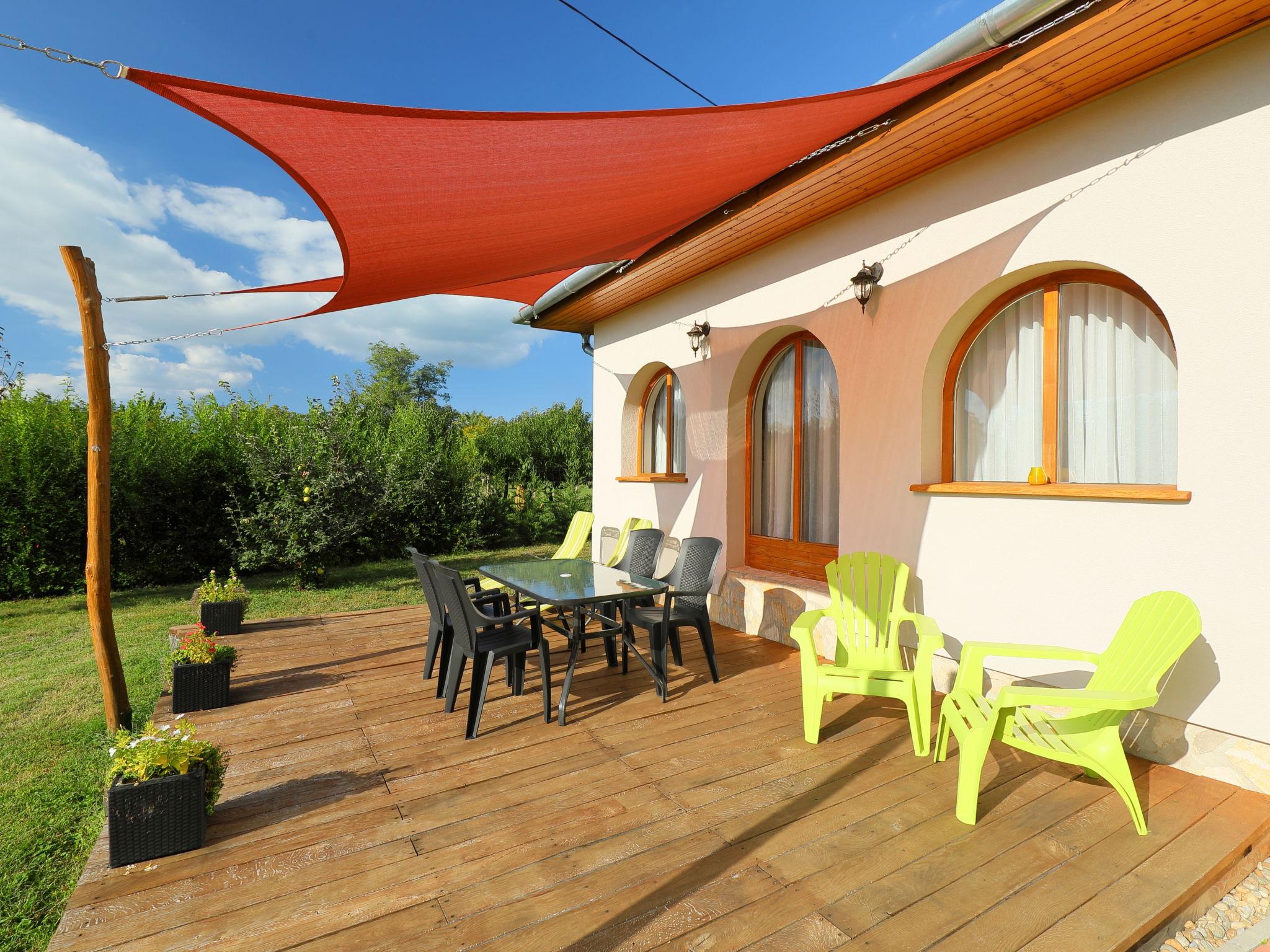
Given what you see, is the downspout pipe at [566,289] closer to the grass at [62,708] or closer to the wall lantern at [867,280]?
the wall lantern at [867,280]

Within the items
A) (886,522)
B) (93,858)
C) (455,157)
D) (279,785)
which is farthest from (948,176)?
(93,858)

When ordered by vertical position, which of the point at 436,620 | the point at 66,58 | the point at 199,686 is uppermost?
the point at 66,58

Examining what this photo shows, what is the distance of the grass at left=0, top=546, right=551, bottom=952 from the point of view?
2271mm

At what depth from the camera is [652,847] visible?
226cm

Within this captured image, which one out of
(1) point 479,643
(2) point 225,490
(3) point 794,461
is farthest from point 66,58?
(2) point 225,490

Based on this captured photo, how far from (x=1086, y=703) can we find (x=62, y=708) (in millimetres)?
5660

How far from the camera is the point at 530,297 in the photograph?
7.00m

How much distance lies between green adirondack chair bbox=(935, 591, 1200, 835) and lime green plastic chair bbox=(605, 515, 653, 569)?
3590 mm

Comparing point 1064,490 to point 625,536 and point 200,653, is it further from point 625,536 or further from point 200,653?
point 200,653

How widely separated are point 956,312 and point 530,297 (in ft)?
15.0

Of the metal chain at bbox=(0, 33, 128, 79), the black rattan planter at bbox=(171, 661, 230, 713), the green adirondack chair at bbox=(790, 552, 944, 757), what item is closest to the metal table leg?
the green adirondack chair at bbox=(790, 552, 944, 757)

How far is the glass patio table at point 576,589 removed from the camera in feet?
11.8

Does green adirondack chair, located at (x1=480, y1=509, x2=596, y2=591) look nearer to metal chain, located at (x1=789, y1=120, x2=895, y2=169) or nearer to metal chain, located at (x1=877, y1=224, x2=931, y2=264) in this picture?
metal chain, located at (x1=877, y1=224, x2=931, y2=264)

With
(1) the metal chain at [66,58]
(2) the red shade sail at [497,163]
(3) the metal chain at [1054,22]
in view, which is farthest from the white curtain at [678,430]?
(1) the metal chain at [66,58]
